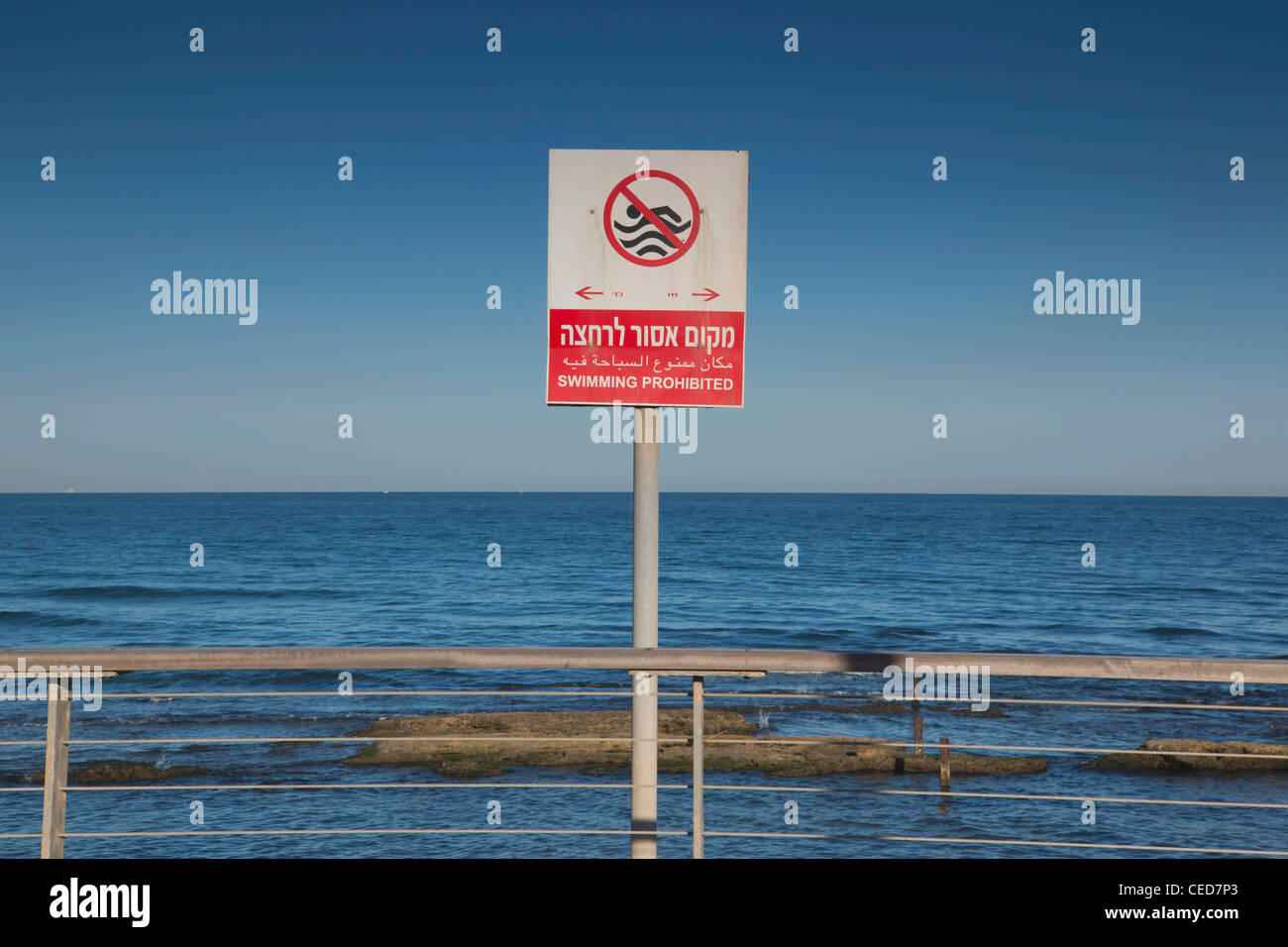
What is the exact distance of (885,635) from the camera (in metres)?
29.5

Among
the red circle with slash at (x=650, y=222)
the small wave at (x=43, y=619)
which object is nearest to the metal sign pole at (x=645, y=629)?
the red circle with slash at (x=650, y=222)

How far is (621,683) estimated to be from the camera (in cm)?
2125

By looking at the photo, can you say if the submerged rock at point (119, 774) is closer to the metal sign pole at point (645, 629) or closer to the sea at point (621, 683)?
the sea at point (621, 683)

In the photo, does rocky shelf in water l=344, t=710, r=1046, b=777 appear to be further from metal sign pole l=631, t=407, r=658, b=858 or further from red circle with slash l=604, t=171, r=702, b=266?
red circle with slash l=604, t=171, r=702, b=266

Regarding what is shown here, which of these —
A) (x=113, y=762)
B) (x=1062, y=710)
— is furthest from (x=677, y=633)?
(x=113, y=762)

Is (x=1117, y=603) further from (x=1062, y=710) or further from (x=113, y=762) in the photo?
(x=113, y=762)

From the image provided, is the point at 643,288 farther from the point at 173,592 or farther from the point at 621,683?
the point at 173,592

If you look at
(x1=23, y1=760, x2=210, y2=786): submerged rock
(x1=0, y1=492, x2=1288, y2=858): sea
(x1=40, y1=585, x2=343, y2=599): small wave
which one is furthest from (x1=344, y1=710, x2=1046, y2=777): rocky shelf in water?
(x1=40, y1=585, x2=343, y2=599): small wave

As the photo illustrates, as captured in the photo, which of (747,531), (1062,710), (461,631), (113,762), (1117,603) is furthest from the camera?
(747,531)

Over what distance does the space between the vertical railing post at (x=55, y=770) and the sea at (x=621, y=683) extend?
26 centimetres

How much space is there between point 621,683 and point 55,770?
18501 mm

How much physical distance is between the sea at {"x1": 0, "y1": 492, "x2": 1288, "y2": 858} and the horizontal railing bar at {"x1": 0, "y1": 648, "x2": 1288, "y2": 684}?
6.1 inches
